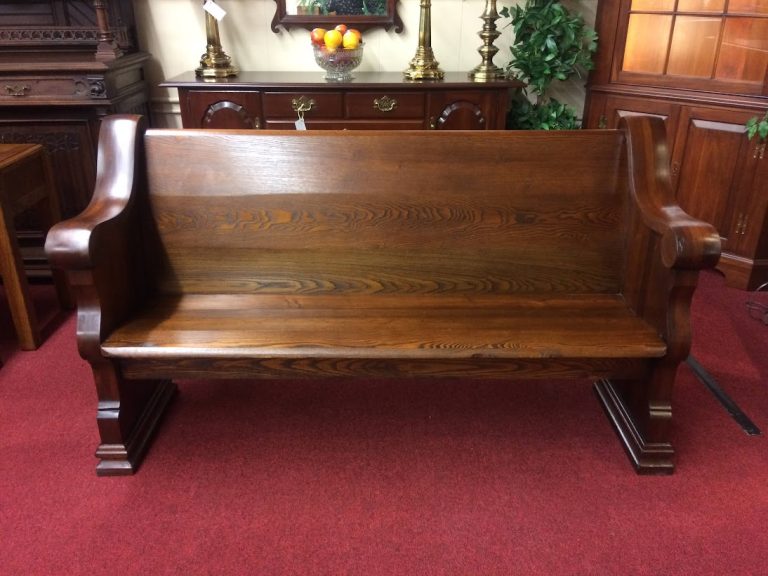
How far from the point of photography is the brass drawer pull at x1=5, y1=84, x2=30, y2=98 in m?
2.71

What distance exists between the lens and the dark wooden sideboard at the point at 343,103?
301 centimetres

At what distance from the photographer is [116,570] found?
146 cm

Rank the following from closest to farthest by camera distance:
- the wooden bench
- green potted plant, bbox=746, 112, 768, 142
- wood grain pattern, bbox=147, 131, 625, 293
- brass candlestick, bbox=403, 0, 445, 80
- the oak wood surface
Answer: the wooden bench < wood grain pattern, bbox=147, 131, 625, 293 < the oak wood surface < green potted plant, bbox=746, 112, 768, 142 < brass candlestick, bbox=403, 0, 445, 80

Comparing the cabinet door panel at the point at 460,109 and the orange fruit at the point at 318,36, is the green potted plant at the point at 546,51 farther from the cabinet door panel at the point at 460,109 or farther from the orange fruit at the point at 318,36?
the orange fruit at the point at 318,36

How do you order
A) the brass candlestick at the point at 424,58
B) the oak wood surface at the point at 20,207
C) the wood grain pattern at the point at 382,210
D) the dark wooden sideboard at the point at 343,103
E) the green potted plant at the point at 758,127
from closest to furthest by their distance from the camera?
the wood grain pattern at the point at 382,210, the oak wood surface at the point at 20,207, the green potted plant at the point at 758,127, the dark wooden sideboard at the point at 343,103, the brass candlestick at the point at 424,58

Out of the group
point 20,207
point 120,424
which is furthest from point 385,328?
point 20,207

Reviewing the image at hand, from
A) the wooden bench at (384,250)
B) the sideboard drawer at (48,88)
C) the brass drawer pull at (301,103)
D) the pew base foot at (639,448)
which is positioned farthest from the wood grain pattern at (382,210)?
the brass drawer pull at (301,103)

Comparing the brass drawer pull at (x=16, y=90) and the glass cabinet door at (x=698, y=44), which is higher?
the glass cabinet door at (x=698, y=44)

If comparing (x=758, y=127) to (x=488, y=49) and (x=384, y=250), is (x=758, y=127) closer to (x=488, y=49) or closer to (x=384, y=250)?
(x=488, y=49)

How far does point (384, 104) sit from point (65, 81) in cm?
142

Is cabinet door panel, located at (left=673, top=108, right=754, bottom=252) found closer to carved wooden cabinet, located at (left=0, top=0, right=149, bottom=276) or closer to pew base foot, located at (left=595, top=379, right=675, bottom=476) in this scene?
pew base foot, located at (left=595, top=379, right=675, bottom=476)

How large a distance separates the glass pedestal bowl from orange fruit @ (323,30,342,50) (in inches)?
0.7

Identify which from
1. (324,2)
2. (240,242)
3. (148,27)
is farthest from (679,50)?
(148,27)

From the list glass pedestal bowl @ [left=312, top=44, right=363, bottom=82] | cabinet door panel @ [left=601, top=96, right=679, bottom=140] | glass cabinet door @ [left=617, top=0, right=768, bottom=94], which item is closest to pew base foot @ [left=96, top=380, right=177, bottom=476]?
glass pedestal bowl @ [left=312, top=44, right=363, bottom=82]
